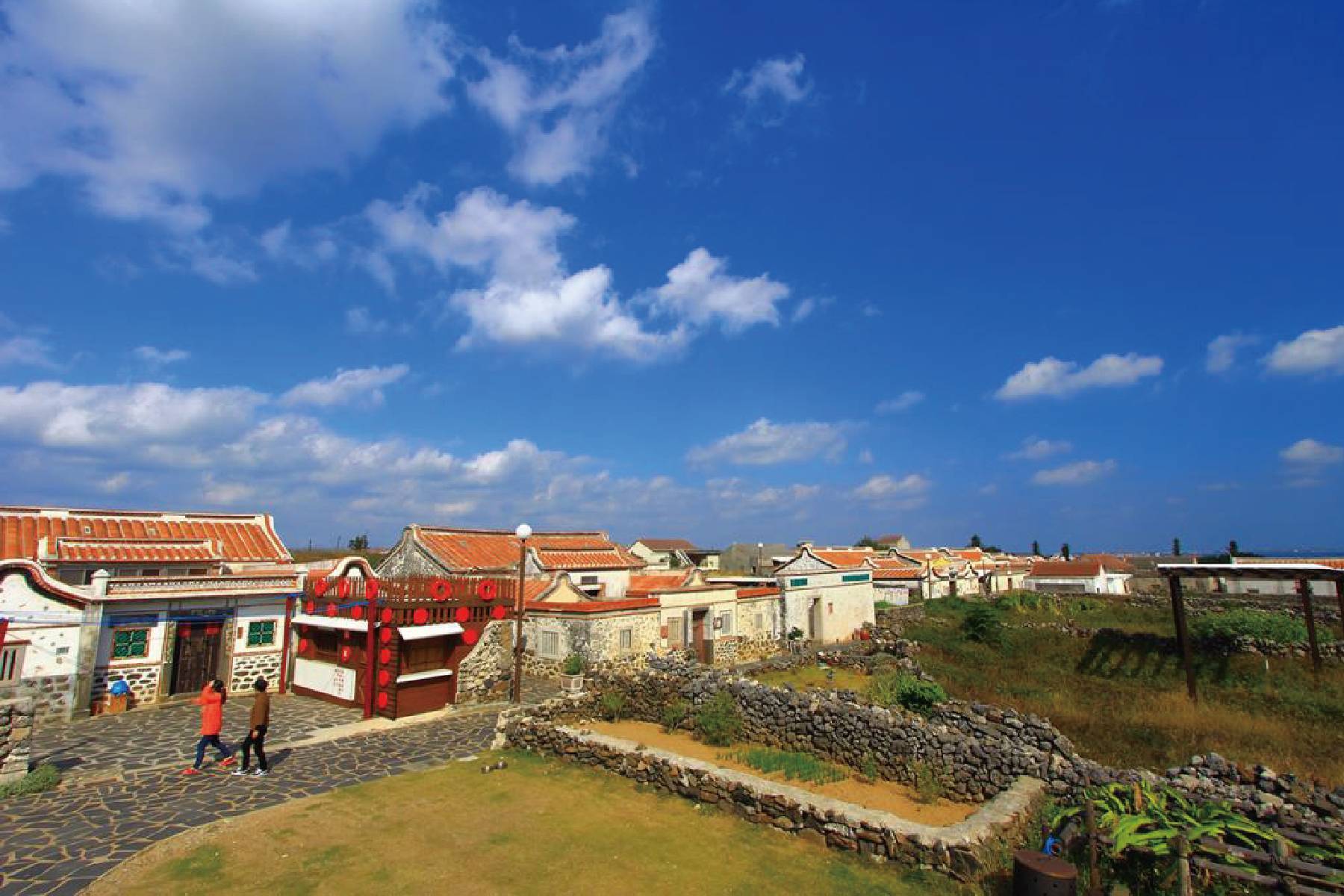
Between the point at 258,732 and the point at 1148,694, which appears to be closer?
the point at 258,732

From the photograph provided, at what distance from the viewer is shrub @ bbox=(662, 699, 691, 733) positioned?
15922 millimetres

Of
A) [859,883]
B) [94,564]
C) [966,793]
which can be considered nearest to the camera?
[859,883]

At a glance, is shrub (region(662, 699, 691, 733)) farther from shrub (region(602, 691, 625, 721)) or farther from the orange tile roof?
the orange tile roof

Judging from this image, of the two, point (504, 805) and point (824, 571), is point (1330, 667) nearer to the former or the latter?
point (824, 571)

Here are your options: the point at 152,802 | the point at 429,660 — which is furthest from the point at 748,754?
the point at 152,802

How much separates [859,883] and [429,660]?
43.9 feet

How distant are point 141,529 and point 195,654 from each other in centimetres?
756

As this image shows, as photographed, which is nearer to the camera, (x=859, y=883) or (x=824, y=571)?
(x=859, y=883)

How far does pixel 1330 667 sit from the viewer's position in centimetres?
2348

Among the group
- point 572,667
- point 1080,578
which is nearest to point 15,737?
point 572,667

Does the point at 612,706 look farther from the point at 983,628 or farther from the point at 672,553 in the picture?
the point at 672,553

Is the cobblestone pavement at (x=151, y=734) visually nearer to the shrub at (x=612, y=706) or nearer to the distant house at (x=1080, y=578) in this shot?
the shrub at (x=612, y=706)

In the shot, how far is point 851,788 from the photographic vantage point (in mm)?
→ 12352

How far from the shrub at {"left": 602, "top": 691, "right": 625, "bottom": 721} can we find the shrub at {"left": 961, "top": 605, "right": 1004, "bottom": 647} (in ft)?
76.8
